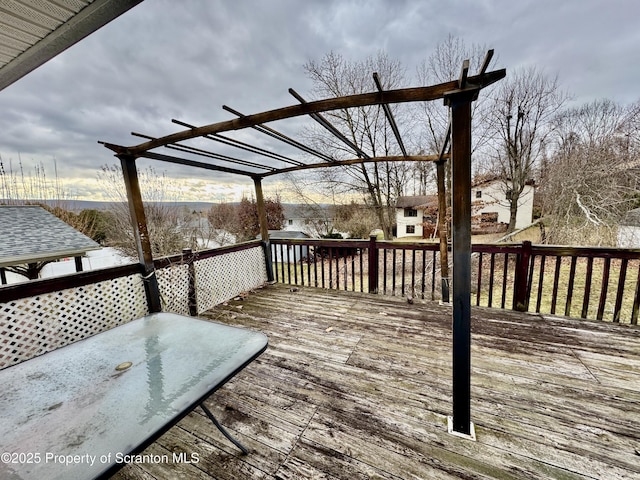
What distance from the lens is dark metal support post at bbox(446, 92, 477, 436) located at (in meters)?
1.48

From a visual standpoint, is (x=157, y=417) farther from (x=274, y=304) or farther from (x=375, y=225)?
(x=375, y=225)

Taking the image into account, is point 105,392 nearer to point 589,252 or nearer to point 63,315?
point 63,315

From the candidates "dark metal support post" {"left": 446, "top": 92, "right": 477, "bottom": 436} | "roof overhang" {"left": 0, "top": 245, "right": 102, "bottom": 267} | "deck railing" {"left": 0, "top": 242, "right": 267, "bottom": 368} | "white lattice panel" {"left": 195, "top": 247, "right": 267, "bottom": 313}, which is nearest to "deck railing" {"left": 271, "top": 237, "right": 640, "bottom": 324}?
"white lattice panel" {"left": 195, "top": 247, "right": 267, "bottom": 313}

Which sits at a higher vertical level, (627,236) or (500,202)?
(500,202)

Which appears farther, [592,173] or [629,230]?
[592,173]

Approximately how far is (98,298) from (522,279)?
17.6ft

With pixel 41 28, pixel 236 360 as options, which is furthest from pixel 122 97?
pixel 236 360

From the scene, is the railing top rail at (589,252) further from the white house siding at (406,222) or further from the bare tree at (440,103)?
the white house siding at (406,222)

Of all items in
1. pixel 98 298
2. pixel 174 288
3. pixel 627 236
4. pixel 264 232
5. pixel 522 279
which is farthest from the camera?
pixel 627 236

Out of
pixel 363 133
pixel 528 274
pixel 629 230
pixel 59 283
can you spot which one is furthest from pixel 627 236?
pixel 59 283

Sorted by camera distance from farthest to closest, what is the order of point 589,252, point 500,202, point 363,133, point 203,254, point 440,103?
point 500,202 → point 363,133 → point 440,103 → point 203,254 → point 589,252

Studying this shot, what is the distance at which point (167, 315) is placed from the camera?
7.39 feet

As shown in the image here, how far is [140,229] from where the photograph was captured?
305 cm

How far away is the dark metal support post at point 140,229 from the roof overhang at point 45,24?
113cm
